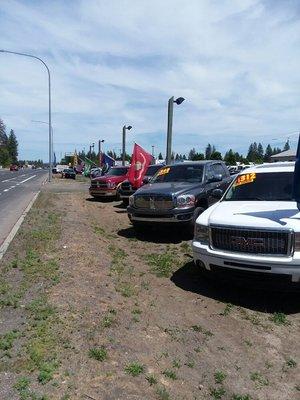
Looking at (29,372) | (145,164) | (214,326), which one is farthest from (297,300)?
(145,164)

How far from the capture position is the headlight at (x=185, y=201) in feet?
33.3

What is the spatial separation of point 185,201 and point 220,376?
6311 mm

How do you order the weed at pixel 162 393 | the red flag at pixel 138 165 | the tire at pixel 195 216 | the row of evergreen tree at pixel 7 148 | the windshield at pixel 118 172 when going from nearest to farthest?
the weed at pixel 162 393
the tire at pixel 195 216
the red flag at pixel 138 165
the windshield at pixel 118 172
the row of evergreen tree at pixel 7 148

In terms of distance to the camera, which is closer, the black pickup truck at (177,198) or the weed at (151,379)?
the weed at (151,379)

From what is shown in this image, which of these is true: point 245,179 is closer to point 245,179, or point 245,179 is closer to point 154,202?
point 245,179

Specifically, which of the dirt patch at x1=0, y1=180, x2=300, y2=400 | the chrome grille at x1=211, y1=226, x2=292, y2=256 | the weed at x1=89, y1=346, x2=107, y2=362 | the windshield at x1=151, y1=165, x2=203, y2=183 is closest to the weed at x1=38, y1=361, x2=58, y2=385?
the dirt patch at x1=0, y1=180, x2=300, y2=400

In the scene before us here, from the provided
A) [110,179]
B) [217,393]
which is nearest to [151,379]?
[217,393]

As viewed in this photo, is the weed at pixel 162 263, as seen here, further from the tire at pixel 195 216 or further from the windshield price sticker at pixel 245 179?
the windshield price sticker at pixel 245 179

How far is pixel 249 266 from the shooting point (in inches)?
233

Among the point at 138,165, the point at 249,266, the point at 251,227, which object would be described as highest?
the point at 138,165

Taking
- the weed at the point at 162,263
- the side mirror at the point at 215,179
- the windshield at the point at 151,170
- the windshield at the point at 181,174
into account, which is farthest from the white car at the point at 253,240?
the windshield at the point at 151,170

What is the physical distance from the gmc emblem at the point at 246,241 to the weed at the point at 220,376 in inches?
85.4

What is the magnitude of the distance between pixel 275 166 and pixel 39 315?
5076mm

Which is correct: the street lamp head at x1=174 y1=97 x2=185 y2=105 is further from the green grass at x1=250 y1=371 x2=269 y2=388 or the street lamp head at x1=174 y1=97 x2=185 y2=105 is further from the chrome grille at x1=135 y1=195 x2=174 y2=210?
the green grass at x1=250 y1=371 x2=269 y2=388
